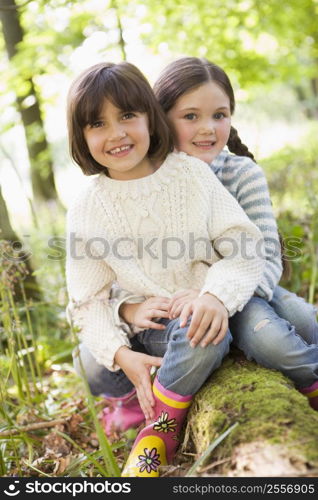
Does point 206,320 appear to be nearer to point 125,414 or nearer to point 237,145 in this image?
point 125,414

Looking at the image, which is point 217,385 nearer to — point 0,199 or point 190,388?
point 190,388

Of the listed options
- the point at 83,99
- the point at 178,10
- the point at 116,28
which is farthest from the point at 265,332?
the point at 178,10

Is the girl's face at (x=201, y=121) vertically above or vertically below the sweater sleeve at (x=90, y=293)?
above

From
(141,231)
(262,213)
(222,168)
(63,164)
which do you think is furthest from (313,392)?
(63,164)

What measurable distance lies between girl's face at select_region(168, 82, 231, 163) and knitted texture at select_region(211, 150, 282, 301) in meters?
0.12

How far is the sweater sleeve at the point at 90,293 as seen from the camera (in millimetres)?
1986

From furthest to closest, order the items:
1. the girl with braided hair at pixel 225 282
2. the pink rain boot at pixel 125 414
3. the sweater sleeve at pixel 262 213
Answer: the pink rain boot at pixel 125 414 → the sweater sleeve at pixel 262 213 → the girl with braided hair at pixel 225 282

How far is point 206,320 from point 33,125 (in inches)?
179

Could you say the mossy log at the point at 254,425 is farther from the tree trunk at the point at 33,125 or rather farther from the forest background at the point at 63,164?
the tree trunk at the point at 33,125

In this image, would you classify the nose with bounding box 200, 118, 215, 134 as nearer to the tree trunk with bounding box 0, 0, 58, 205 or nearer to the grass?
the grass

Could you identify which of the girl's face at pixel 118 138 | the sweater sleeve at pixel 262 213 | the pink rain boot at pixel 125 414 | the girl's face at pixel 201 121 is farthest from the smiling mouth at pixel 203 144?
the pink rain boot at pixel 125 414

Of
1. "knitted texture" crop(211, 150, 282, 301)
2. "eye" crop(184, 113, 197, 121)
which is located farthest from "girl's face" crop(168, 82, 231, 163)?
"knitted texture" crop(211, 150, 282, 301)

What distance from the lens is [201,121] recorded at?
215 cm

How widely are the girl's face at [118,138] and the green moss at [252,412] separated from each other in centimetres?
89
